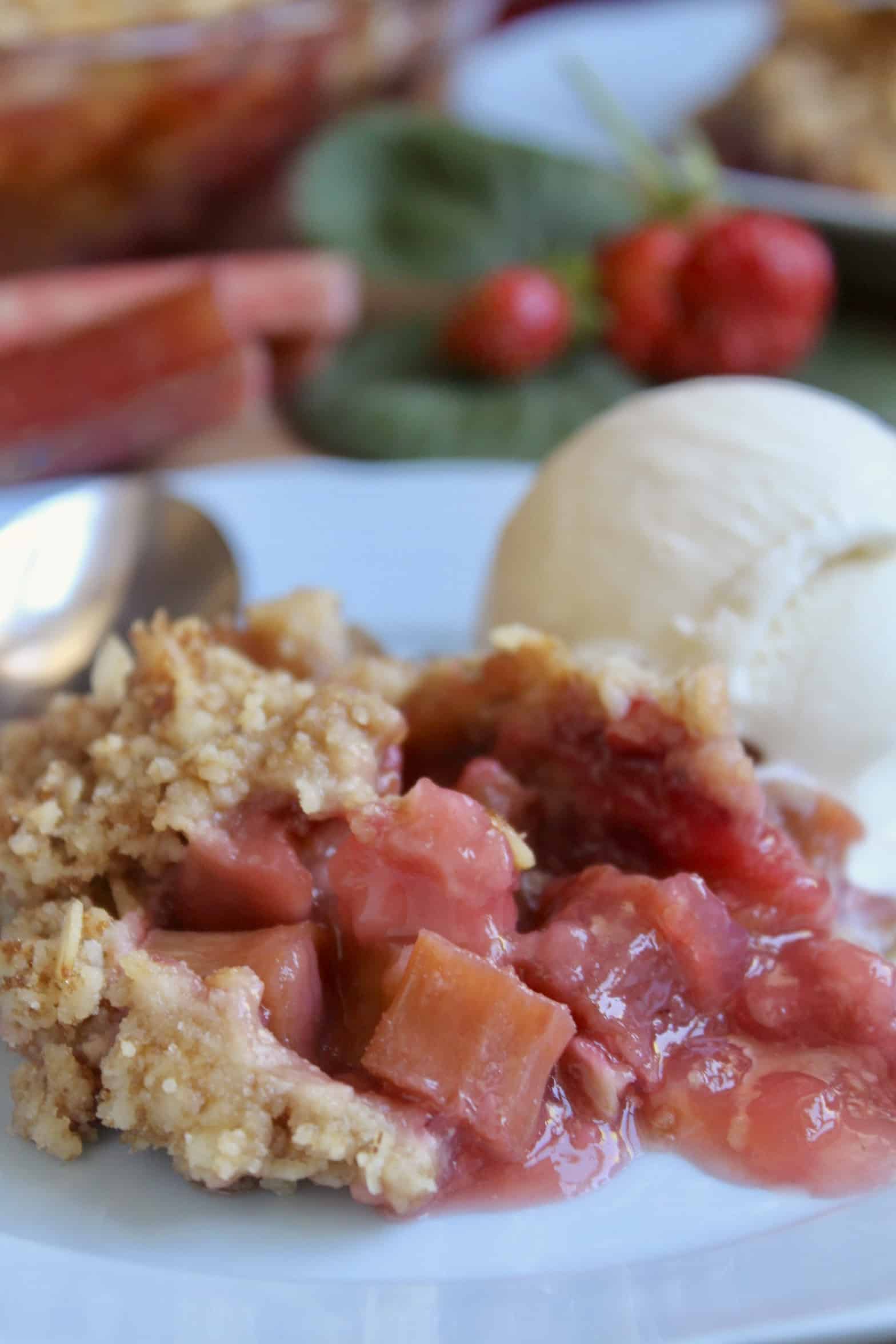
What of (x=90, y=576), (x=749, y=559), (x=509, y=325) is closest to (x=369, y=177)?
(x=509, y=325)

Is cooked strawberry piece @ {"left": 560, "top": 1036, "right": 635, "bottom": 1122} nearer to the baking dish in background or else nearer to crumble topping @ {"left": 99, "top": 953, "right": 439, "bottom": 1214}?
crumble topping @ {"left": 99, "top": 953, "right": 439, "bottom": 1214}

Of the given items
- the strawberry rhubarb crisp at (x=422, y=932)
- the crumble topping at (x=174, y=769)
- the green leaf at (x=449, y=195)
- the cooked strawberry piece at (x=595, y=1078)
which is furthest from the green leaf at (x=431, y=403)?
the cooked strawberry piece at (x=595, y=1078)

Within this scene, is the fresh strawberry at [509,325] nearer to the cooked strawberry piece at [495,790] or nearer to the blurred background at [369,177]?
the blurred background at [369,177]

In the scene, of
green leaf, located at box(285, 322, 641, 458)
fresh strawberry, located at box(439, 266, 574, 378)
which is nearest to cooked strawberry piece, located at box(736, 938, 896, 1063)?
green leaf, located at box(285, 322, 641, 458)

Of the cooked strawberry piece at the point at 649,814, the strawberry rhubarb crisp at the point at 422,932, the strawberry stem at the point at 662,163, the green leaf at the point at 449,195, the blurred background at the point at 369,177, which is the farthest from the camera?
the green leaf at the point at 449,195

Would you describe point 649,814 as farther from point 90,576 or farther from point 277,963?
point 90,576

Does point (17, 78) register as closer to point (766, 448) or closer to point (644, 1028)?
point (766, 448)
